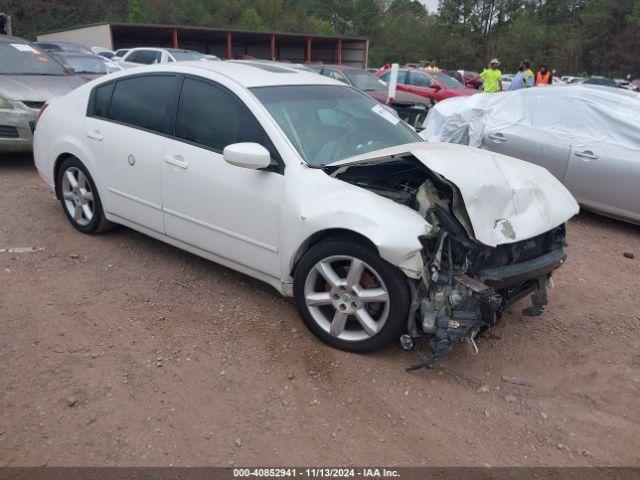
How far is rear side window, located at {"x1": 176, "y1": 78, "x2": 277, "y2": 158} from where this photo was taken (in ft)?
12.0

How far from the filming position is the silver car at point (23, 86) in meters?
6.90

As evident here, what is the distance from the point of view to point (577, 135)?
21.0ft

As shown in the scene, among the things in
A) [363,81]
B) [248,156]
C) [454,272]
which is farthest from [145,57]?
[454,272]

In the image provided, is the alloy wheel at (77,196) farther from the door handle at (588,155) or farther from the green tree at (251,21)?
the green tree at (251,21)

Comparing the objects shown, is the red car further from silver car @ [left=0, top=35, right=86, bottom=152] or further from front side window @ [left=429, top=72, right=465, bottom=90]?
silver car @ [left=0, top=35, right=86, bottom=152]

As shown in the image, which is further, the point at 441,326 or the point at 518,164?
the point at 518,164

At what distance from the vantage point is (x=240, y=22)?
6212 centimetres

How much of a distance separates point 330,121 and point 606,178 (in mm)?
3670

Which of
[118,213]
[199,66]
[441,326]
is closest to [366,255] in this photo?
[441,326]

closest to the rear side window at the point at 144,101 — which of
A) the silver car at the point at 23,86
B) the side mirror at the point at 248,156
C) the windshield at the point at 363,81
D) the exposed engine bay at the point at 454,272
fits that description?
the side mirror at the point at 248,156

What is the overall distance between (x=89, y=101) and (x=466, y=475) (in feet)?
13.5

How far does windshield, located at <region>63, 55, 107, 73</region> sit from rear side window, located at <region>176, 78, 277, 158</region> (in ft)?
32.6

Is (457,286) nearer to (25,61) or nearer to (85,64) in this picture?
(25,61)

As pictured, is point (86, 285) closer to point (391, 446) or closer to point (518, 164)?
point (391, 446)
